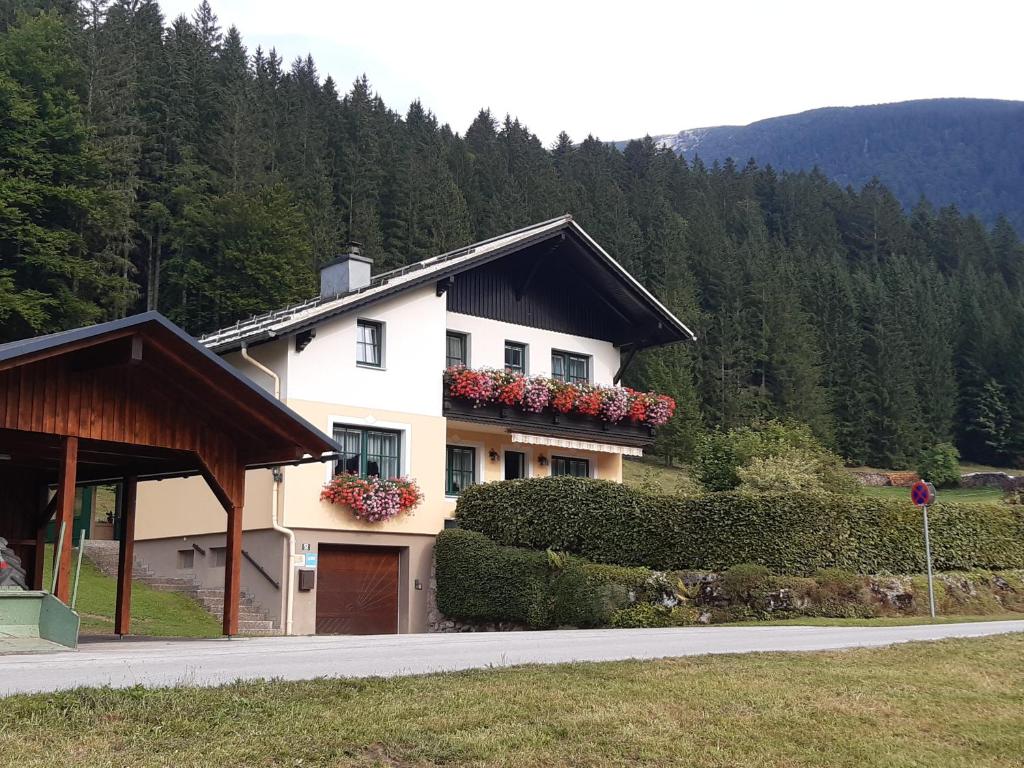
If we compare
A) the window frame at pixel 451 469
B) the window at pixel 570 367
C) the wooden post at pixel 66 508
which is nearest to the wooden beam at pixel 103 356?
the wooden post at pixel 66 508

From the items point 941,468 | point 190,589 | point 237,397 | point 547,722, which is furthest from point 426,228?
point 547,722

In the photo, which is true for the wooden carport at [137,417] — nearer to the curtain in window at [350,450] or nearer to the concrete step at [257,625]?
the concrete step at [257,625]

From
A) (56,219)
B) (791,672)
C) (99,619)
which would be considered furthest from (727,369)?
(791,672)

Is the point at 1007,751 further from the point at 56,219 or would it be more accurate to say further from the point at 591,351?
the point at 56,219

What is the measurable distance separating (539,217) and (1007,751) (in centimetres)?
8032

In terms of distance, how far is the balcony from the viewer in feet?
99.6

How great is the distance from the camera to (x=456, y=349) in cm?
3175

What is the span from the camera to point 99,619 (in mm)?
23656

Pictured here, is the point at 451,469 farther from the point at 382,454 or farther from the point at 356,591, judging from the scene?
the point at 356,591

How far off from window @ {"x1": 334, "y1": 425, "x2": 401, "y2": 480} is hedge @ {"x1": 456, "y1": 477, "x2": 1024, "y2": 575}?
8.14 feet

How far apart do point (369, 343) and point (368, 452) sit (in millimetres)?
2614

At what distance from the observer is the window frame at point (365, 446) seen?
93.4 feet

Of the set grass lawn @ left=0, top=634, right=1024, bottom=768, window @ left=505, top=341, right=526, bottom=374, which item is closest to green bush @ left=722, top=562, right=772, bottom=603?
window @ left=505, top=341, right=526, bottom=374

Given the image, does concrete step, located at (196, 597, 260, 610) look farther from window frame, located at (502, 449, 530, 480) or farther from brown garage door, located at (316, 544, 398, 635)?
window frame, located at (502, 449, 530, 480)
